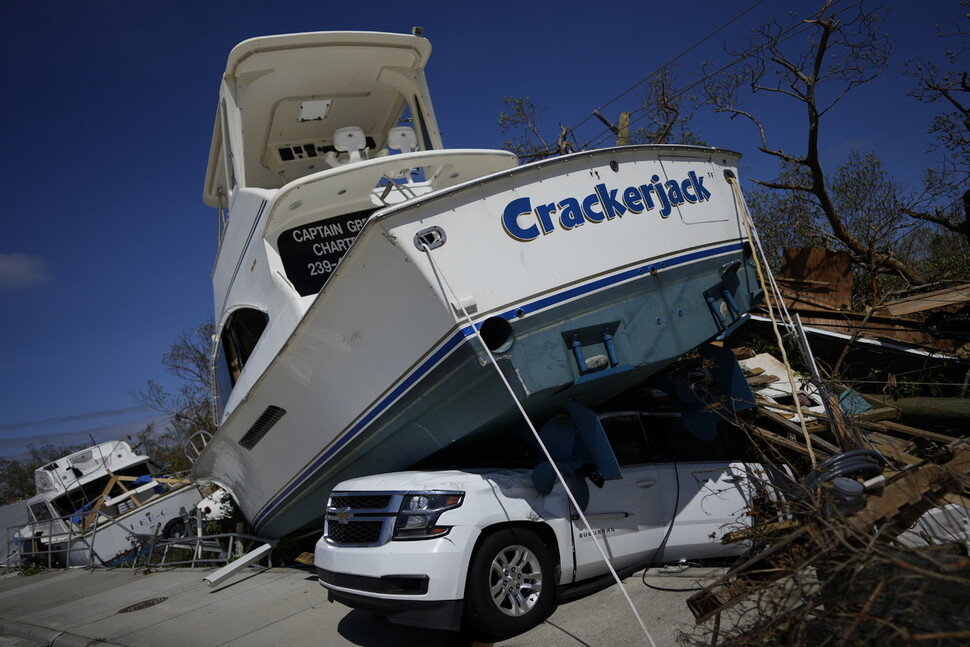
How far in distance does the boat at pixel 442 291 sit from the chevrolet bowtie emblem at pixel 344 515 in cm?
76

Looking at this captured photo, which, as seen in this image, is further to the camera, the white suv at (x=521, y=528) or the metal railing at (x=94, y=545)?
the metal railing at (x=94, y=545)

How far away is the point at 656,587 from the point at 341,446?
9.14 feet

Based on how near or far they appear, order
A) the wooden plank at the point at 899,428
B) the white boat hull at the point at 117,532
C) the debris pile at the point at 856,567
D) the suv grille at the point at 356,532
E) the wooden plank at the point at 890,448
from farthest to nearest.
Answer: the white boat hull at the point at 117,532
the wooden plank at the point at 899,428
the wooden plank at the point at 890,448
the suv grille at the point at 356,532
the debris pile at the point at 856,567

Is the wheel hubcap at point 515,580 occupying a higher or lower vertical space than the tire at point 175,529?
lower

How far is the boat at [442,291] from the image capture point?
4.75m

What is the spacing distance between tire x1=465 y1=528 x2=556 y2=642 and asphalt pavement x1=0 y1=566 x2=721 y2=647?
0.48 feet

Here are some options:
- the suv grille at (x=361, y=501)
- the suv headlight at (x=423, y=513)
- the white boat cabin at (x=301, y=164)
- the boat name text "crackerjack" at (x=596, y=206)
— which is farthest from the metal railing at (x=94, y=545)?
the boat name text "crackerjack" at (x=596, y=206)

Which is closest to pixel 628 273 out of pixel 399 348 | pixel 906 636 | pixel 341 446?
pixel 399 348

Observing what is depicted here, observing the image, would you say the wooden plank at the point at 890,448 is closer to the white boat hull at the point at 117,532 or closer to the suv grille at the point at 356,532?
the suv grille at the point at 356,532

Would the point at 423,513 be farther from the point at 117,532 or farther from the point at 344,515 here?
the point at 117,532

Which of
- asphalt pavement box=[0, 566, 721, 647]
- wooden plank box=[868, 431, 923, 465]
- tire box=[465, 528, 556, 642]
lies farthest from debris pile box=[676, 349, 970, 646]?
wooden plank box=[868, 431, 923, 465]

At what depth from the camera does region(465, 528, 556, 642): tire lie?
14.3 feet

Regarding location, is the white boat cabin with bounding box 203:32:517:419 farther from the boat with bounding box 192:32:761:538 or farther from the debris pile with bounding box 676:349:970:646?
the debris pile with bounding box 676:349:970:646

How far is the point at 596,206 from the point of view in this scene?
17.1 feet
